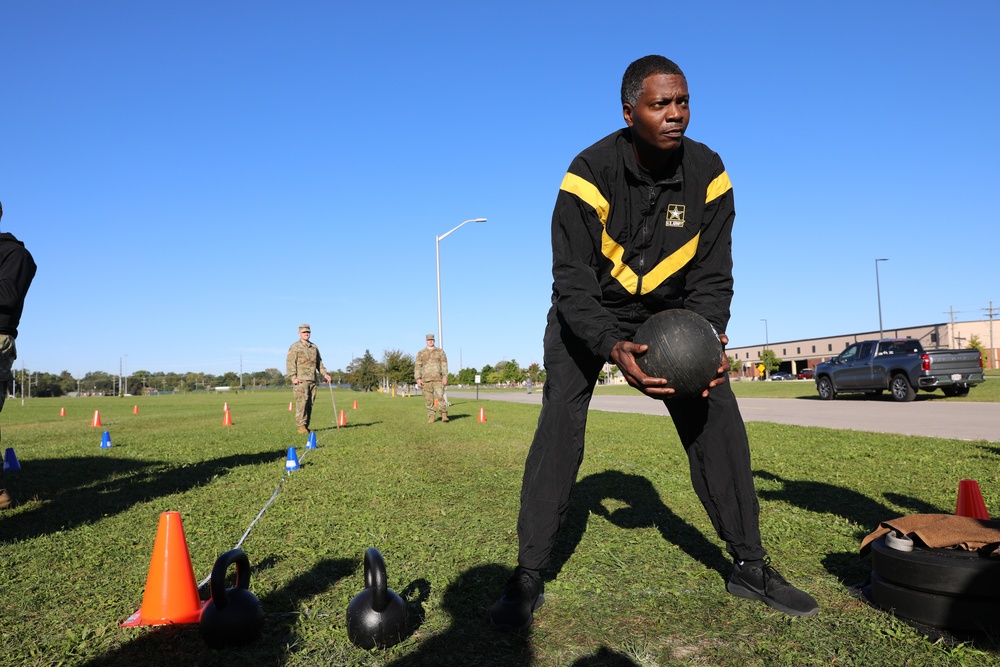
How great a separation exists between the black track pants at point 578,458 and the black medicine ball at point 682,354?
453mm

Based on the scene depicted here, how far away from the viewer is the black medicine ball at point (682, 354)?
3045mm

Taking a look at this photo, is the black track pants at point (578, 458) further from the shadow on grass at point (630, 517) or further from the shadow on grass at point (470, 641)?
the shadow on grass at point (630, 517)

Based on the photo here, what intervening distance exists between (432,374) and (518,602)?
15.5 metres

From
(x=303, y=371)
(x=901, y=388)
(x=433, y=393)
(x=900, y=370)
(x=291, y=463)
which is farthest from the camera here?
(x=901, y=388)

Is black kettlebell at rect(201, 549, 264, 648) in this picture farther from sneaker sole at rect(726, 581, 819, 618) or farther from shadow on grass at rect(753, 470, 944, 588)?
shadow on grass at rect(753, 470, 944, 588)

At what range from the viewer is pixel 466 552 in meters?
4.52

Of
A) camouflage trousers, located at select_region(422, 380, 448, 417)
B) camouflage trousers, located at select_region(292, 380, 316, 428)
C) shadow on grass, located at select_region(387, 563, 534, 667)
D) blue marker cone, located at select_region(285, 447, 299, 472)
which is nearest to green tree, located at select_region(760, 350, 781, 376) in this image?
camouflage trousers, located at select_region(422, 380, 448, 417)

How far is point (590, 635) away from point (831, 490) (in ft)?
14.6

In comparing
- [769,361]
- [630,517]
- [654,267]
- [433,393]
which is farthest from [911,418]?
[769,361]

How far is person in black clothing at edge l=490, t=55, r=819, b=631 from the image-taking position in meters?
3.26

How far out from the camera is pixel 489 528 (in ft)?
17.1

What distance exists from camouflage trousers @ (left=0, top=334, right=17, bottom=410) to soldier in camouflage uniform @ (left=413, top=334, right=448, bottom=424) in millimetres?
12223

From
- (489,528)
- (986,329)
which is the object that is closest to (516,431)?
(489,528)

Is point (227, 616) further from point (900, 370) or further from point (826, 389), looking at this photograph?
point (826, 389)
